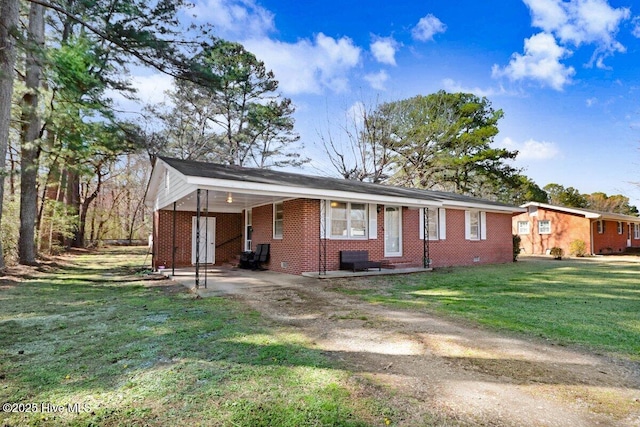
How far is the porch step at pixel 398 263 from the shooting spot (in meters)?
12.3

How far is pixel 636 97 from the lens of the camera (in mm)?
15781

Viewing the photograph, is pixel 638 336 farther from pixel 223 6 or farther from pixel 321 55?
pixel 321 55

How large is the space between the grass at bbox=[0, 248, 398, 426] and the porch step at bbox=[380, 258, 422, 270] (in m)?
7.24

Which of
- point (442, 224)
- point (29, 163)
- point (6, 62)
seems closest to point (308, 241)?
point (442, 224)

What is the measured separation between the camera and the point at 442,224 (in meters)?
14.2

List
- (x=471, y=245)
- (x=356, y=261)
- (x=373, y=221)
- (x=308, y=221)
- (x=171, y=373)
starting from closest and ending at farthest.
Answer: (x=171, y=373)
(x=308, y=221)
(x=356, y=261)
(x=373, y=221)
(x=471, y=245)

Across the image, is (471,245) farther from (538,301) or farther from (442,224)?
(538,301)

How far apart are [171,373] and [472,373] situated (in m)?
2.93

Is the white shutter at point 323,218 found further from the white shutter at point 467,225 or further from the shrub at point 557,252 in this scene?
the shrub at point 557,252

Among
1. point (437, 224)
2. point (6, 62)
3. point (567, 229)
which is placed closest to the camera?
point (6, 62)

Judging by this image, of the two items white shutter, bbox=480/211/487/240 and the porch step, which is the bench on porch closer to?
the porch step

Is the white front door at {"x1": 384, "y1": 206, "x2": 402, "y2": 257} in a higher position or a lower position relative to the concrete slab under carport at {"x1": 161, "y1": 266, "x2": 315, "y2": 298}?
higher

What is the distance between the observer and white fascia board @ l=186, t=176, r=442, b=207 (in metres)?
8.12

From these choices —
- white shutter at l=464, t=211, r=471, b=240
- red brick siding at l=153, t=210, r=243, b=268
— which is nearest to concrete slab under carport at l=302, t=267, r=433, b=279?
white shutter at l=464, t=211, r=471, b=240
